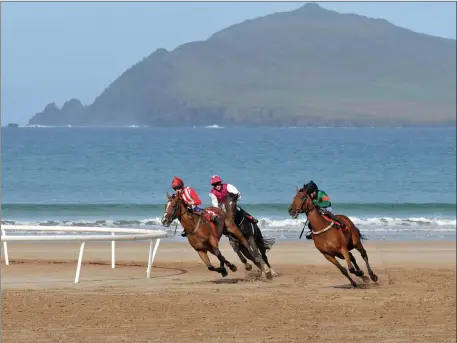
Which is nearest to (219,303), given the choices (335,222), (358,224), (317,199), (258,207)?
(335,222)

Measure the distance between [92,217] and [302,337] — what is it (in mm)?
26683

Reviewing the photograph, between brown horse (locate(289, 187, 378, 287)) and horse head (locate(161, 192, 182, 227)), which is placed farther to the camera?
horse head (locate(161, 192, 182, 227))

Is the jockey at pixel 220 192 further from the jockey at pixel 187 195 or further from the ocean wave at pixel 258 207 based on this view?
the ocean wave at pixel 258 207

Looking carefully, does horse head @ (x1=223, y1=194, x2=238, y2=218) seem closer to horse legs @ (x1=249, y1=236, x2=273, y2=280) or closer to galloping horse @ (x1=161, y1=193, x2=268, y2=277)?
galloping horse @ (x1=161, y1=193, x2=268, y2=277)

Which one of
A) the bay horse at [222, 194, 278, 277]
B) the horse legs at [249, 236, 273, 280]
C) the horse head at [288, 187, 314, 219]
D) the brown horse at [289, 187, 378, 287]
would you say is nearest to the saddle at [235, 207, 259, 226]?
the bay horse at [222, 194, 278, 277]

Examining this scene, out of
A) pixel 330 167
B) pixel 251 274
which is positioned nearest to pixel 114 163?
pixel 330 167

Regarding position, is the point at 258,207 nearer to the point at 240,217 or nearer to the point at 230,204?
the point at 240,217

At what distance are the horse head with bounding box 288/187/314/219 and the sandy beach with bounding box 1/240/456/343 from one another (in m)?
1.04

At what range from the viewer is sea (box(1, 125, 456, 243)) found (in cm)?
3441

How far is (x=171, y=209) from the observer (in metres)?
16.6

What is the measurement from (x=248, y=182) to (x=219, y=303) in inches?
1818

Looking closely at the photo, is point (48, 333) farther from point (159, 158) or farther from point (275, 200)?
point (159, 158)

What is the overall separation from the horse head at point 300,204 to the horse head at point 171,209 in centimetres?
155

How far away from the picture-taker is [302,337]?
40.1ft
